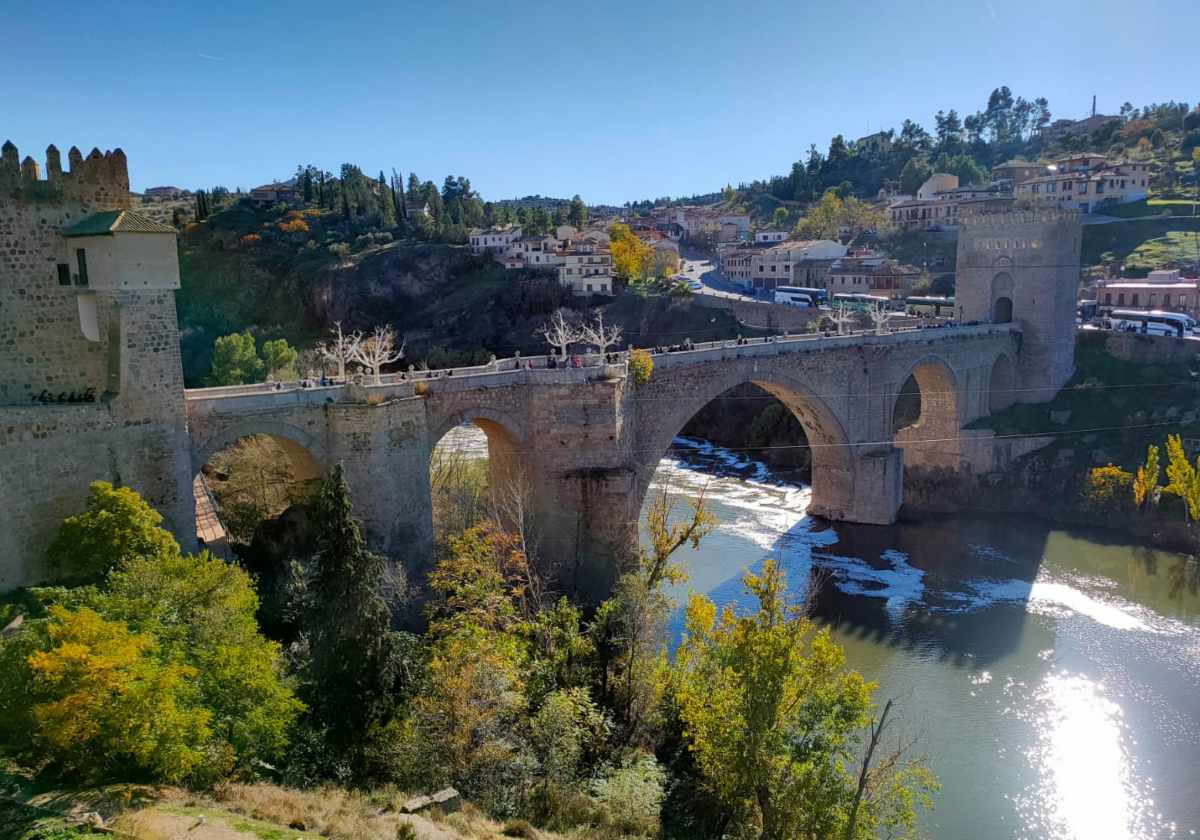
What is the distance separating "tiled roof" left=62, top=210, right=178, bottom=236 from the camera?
18188 millimetres

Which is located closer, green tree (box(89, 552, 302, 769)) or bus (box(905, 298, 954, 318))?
green tree (box(89, 552, 302, 769))

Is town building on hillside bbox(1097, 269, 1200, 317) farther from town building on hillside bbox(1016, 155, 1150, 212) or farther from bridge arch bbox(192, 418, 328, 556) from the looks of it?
bridge arch bbox(192, 418, 328, 556)

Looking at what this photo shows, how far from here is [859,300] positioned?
205 ft

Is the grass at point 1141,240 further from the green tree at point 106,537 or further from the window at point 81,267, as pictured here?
the green tree at point 106,537

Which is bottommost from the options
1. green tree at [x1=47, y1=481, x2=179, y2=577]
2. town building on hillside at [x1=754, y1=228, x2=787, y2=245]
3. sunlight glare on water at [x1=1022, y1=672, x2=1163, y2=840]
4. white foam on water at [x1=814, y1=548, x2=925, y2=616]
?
sunlight glare on water at [x1=1022, y1=672, x2=1163, y2=840]

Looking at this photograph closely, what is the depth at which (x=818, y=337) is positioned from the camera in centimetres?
3825

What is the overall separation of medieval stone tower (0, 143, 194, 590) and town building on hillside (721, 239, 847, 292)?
210ft

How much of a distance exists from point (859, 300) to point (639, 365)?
123 ft

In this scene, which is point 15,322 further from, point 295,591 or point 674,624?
point 674,624

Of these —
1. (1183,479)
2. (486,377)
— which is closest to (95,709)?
(486,377)

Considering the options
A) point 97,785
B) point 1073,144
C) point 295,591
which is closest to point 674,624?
point 295,591

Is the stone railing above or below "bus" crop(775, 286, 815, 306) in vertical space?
below

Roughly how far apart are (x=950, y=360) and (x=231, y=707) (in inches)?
1465

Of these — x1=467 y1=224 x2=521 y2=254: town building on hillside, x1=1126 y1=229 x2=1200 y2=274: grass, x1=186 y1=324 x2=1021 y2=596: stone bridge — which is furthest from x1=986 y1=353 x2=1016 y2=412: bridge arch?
x1=467 y1=224 x2=521 y2=254: town building on hillside
